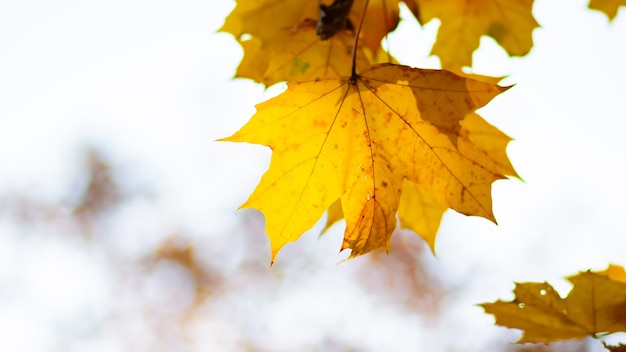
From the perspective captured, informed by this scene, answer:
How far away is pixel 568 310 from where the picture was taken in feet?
3.99

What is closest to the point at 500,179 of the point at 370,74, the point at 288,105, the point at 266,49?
the point at 370,74

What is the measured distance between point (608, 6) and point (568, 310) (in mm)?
776

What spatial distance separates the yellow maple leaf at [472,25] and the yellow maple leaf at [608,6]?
15 centimetres

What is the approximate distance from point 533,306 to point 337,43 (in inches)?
30.5

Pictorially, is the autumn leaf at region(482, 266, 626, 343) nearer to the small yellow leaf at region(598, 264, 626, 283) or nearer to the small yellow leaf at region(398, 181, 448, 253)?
the small yellow leaf at region(598, 264, 626, 283)

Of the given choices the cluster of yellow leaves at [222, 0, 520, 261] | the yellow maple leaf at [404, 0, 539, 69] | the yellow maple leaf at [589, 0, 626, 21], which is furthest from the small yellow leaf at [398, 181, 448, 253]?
the yellow maple leaf at [589, 0, 626, 21]

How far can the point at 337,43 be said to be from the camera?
4.92ft

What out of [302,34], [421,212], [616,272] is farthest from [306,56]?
[616,272]

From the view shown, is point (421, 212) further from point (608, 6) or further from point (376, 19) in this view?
point (608, 6)

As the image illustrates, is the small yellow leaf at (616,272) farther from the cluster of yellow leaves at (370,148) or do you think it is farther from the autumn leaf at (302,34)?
the autumn leaf at (302,34)

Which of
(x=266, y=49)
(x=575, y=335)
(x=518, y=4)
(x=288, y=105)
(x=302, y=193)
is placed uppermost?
(x=518, y=4)

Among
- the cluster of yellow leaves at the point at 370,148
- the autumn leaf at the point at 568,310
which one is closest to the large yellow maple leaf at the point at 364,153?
the cluster of yellow leaves at the point at 370,148

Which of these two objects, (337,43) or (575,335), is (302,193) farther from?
(575,335)

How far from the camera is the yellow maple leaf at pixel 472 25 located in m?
1.49
